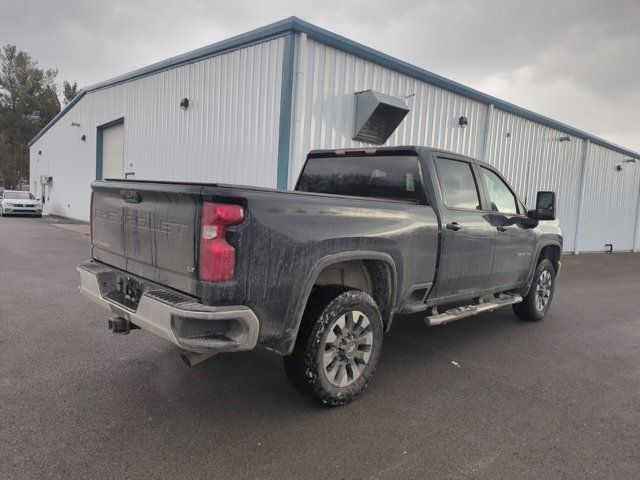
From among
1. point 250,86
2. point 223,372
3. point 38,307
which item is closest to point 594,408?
point 223,372

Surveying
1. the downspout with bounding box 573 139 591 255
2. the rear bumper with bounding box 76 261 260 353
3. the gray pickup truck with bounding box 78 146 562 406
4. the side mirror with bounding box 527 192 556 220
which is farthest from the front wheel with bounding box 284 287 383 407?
the downspout with bounding box 573 139 591 255

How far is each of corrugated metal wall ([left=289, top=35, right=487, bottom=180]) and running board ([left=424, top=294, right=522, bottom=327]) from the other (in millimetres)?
4965

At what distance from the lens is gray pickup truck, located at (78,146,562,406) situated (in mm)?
2586

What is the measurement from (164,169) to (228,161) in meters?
3.99

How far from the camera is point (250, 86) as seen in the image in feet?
32.2

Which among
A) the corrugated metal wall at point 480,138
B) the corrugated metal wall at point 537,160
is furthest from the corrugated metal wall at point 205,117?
the corrugated metal wall at point 537,160

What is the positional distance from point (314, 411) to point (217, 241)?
59.2 inches

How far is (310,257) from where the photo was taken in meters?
2.92

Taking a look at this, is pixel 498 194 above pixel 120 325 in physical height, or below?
above

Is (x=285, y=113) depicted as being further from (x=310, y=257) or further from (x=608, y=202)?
(x=608, y=202)

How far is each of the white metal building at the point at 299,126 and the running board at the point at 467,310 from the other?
4958mm

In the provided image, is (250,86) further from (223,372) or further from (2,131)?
(2,131)

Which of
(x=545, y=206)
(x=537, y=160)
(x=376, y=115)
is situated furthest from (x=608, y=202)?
(x=545, y=206)

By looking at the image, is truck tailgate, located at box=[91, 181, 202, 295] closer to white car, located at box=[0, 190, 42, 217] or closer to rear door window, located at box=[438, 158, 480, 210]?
rear door window, located at box=[438, 158, 480, 210]
